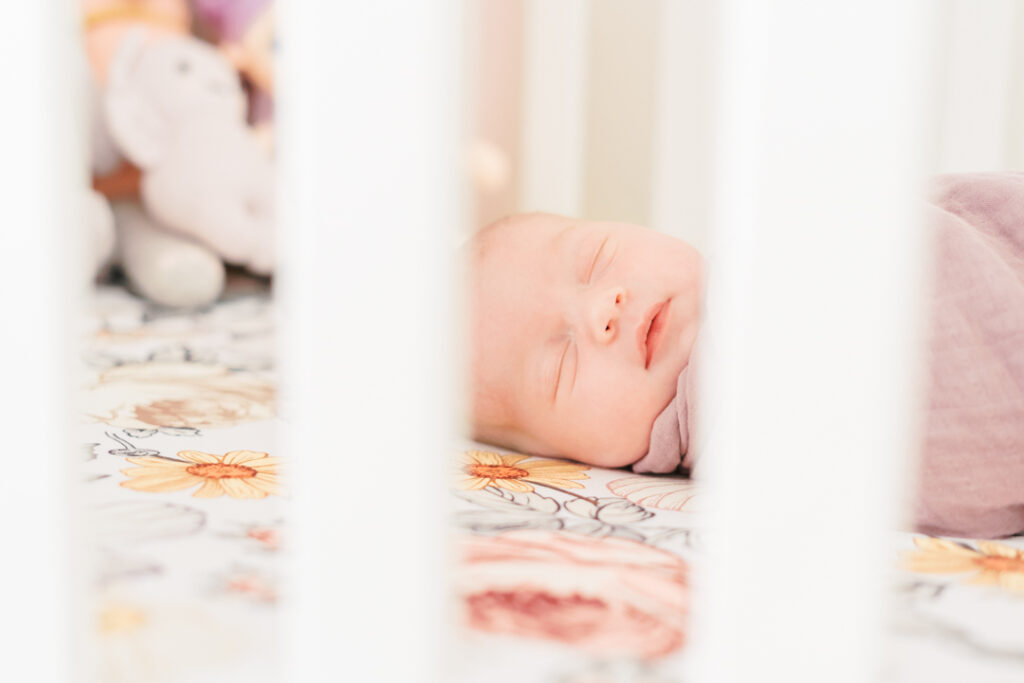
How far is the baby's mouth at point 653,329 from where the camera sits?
2.54 ft

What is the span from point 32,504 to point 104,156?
1.26 meters

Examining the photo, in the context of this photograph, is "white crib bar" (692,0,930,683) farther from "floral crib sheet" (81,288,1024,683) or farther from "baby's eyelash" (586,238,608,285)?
"baby's eyelash" (586,238,608,285)

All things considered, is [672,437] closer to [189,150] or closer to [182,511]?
[182,511]

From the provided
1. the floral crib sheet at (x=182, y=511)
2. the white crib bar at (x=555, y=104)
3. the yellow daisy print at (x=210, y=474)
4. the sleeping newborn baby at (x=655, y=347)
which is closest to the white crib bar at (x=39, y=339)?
the floral crib sheet at (x=182, y=511)

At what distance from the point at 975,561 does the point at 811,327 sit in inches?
11.9

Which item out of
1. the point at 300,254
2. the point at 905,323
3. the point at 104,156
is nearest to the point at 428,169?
the point at 300,254

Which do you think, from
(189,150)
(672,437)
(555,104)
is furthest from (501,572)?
(189,150)

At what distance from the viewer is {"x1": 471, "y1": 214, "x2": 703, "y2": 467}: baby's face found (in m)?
0.76

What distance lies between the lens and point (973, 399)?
0.57 meters

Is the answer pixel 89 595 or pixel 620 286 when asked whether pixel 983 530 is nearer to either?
pixel 620 286

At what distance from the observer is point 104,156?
4.77ft

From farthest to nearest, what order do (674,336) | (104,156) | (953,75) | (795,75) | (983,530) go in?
(104,156)
(953,75)
(674,336)
(983,530)
(795,75)

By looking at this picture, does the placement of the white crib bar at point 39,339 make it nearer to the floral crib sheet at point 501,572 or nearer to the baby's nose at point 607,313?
the floral crib sheet at point 501,572

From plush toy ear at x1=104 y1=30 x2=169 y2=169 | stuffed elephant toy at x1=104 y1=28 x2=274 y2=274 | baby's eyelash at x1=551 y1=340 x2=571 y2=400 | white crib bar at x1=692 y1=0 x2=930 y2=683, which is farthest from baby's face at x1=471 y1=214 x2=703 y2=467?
plush toy ear at x1=104 y1=30 x2=169 y2=169
